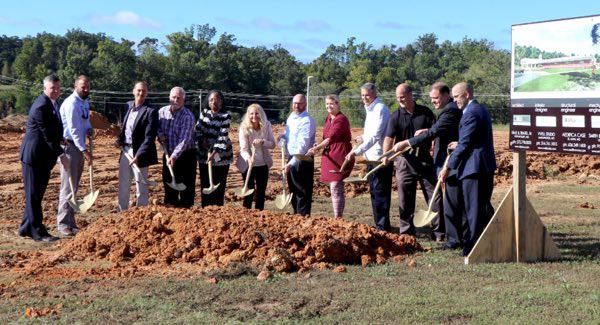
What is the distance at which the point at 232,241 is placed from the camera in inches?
325

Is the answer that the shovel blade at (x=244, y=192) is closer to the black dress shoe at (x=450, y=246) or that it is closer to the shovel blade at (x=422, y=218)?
the shovel blade at (x=422, y=218)

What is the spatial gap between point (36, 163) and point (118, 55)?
146ft

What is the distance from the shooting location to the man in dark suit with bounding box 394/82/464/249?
8.62 m

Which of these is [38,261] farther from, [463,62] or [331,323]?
[463,62]

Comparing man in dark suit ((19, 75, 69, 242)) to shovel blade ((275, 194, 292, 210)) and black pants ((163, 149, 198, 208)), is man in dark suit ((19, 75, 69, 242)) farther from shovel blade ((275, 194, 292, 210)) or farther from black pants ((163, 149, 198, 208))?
shovel blade ((275, 194, 292, 210))

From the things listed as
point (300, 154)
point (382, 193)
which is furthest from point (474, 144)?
point (300, 154)

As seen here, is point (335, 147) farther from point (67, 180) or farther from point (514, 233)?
point (67, 180)

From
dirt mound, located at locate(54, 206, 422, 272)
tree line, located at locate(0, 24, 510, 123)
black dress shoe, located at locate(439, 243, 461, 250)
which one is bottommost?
black dress shoe, located at locate(439, 243, 461, 250)

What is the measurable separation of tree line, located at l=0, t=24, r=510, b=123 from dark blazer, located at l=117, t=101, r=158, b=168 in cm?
3925

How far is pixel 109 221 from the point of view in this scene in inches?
380

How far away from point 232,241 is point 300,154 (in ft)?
7.67

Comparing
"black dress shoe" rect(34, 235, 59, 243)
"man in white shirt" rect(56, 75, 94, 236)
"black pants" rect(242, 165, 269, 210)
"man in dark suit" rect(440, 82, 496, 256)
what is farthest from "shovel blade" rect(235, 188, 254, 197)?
"man in dark suit" rect(440, 82, 496, 256)

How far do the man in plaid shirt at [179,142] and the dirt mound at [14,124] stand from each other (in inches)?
1042

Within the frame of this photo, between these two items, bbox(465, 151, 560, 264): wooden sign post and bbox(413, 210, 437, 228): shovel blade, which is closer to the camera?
bbox(465, 151, 560, 264): wooden sign post
